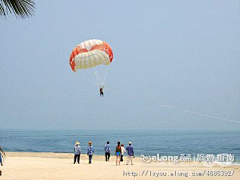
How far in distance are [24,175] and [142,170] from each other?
515 centimetres

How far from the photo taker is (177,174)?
15.2 metres

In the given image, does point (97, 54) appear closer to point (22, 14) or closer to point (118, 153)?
point (118, 153)

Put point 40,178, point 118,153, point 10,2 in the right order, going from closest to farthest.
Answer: point 10,2 < point 40,178 < point 118,153

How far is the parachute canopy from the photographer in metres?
21.8

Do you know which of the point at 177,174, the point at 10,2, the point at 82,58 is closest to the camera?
the point at 10,2

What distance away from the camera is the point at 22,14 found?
Answer: 5367 millimetres

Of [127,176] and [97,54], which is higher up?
[97,54]

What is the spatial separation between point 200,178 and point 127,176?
2844mm

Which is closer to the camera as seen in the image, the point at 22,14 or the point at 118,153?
the point at 22,14

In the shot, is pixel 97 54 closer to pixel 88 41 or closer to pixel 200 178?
pixel 88 41

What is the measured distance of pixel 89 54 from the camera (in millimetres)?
21750

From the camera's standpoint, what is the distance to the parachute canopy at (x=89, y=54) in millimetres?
21781

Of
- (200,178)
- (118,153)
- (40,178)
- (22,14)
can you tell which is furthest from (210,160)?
(22,14)

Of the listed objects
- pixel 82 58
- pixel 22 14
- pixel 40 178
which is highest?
pixel 82 58
